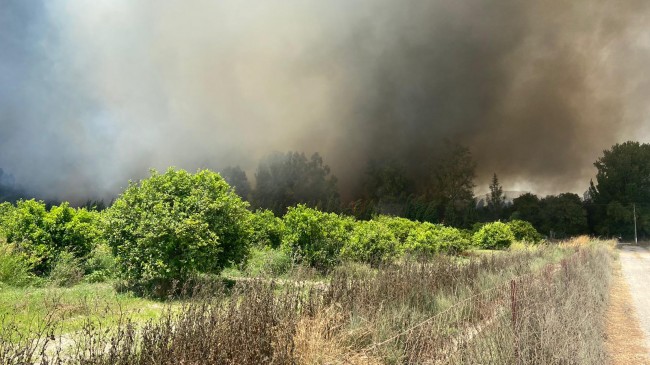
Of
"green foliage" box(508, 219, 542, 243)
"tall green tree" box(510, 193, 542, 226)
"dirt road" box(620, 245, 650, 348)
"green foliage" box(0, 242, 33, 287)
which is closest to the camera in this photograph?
"dirt road" box(620, 245, 650, 348)

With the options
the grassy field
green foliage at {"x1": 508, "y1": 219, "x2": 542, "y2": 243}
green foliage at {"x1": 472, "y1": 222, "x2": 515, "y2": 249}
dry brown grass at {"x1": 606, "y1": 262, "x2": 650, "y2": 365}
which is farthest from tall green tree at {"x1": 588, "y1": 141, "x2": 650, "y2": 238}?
the grassy field

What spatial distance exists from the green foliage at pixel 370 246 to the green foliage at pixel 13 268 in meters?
10.7

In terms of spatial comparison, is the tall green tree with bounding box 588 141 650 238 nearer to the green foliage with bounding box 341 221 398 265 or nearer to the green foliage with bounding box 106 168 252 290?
the green foliage with bounding box 341 221 398 265

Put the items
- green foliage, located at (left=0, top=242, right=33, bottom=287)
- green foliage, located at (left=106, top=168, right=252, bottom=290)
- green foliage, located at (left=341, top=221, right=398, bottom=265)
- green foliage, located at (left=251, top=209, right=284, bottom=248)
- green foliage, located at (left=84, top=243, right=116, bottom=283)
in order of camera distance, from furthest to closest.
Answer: green foliage, located at (left=251, top=209, right=284, bottom=248) < green foliage, located at (left=341, top=221, right=398, bottom=265) < green foliage, located at (left=84, top=243, right=116, bottom=283) < green foliage, located at (left=0, top=242, right=33, bottom=287) < green foliage, located at (left=106, top=168, right=252, bottom=290)

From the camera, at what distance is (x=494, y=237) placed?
32.2 metres

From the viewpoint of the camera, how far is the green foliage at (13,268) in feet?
40.4

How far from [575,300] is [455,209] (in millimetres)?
57166

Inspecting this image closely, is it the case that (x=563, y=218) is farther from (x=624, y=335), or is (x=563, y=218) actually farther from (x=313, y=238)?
(x=624, y=335)

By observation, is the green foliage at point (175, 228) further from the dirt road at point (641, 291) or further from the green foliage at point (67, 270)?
the dirt road at point (641, 291)

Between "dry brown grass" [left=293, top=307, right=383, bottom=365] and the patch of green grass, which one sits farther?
the patch of green grass

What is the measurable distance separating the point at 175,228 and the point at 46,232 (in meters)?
7.80

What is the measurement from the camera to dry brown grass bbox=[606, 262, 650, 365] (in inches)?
295

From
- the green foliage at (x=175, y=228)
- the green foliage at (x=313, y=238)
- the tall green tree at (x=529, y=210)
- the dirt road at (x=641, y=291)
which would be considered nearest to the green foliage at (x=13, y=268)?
the green foliage at (x=175, y=228)

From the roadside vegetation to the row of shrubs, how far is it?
52 millimetres
